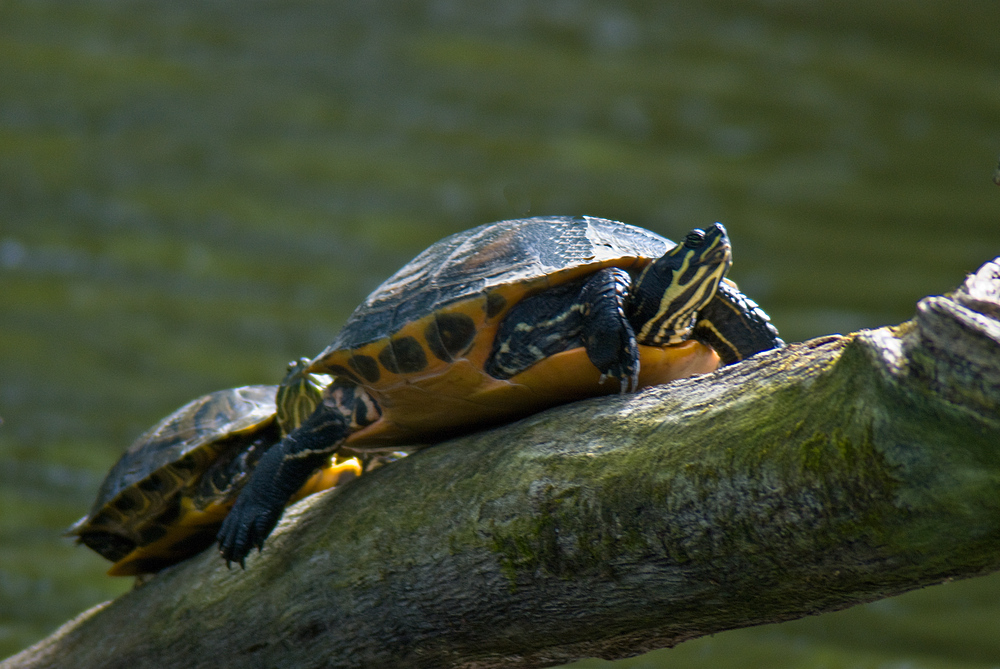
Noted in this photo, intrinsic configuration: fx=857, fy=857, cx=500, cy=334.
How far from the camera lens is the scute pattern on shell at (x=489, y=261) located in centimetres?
214

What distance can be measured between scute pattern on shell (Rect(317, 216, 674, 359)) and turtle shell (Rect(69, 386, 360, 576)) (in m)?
0.94

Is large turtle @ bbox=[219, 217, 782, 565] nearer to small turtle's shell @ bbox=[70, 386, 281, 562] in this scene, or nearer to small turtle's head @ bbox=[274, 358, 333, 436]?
small turtle's head @ bbox=[274, 358, 333, 436]

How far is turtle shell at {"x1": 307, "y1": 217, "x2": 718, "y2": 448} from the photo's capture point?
6.92 feet

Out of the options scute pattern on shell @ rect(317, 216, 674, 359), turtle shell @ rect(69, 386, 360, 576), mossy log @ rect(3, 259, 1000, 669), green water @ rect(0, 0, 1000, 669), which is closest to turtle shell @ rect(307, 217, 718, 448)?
scute pattern on shell @ rect(317, 216, 674, 359)

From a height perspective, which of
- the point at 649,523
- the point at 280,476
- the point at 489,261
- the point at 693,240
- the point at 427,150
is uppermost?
the point at 427,150

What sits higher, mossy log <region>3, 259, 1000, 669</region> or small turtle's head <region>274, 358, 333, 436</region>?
small turtle's head <region>274, 358, 333, 436</region>

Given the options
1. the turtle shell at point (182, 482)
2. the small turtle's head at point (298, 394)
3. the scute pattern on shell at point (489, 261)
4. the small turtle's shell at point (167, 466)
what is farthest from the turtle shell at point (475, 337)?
the small turtle's shell at point (167, 466)

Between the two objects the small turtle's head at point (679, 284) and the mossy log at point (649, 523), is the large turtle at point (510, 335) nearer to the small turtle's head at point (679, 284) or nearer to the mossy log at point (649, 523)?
the small turtle's head at point (679, 284)

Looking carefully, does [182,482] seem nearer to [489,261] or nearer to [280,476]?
[280,476]

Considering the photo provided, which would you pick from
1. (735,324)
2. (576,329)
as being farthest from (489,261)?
(735,324)

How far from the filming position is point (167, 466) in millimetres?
3154

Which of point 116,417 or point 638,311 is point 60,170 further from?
point 638,311

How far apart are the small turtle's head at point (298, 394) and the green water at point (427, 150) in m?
6.39

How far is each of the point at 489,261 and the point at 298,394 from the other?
1.00 meters
